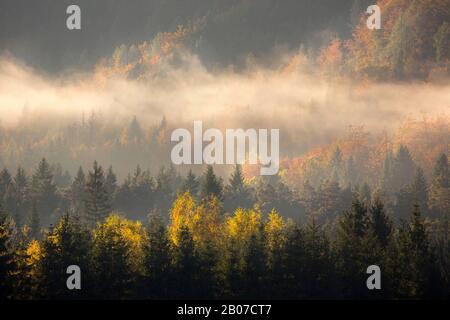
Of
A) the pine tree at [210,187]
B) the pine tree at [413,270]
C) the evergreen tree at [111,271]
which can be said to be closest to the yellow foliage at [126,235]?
the evergreen tree at [111,271]

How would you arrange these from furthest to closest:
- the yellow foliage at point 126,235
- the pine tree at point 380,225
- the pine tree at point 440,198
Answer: the pine tree at point 440,198 < the pine tree at point 380,225 < the yellow foliage at point 126,235

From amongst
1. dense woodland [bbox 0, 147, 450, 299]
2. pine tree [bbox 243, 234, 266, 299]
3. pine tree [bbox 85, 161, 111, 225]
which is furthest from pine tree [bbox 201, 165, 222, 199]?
pine tree [bbox 243, 234, 266, 299]

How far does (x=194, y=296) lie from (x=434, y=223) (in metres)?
69.3

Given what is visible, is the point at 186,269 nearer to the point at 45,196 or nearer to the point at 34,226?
the point at 34,226

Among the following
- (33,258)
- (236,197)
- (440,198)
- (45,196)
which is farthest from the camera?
(236,197)

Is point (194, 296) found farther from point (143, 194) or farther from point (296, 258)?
point (143, 194)

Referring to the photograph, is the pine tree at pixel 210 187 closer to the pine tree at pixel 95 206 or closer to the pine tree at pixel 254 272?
the pine tree at pixel 95 206

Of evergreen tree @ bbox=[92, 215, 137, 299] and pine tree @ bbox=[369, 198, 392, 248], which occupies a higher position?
pine tree @ bbox=[369, 198, 392, 248]

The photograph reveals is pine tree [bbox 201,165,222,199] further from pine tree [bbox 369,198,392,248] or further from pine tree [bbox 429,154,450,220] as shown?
pine tree [bbox 429,154,450,220]

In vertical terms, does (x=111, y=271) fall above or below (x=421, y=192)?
Result: below

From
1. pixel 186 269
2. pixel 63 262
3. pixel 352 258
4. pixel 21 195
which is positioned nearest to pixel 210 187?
pixel 21 195

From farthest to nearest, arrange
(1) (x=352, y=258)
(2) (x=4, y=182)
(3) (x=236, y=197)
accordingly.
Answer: (3) (x=236, y=197) < (2) (x=4, y=182) < (1) (x=352, y=258)

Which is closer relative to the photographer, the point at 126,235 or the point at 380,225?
the point at 380,225
